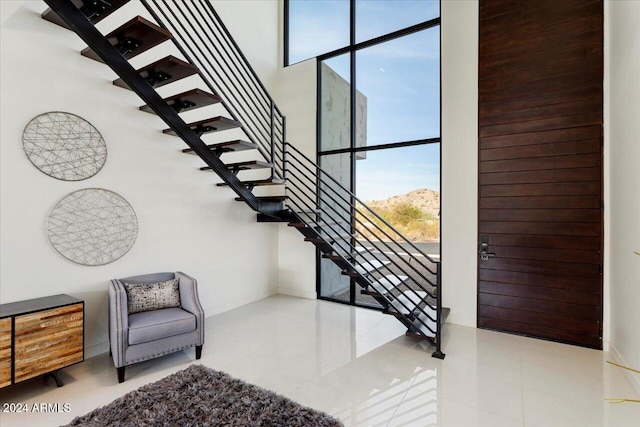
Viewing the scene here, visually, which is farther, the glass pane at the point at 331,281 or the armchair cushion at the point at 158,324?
the glass pane at the point at 331,281

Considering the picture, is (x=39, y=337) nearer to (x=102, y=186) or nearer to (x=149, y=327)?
(x=149, y=327)

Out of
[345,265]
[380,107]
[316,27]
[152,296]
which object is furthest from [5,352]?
[316,27]

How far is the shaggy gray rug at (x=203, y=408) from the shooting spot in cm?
214

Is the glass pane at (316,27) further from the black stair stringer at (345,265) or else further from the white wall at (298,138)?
the black stair stringer at (345,265)

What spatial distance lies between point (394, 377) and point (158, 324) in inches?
86.0

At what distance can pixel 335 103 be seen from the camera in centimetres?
511

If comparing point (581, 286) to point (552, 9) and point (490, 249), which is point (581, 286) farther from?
point (552, 9)

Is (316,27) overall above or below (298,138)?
above

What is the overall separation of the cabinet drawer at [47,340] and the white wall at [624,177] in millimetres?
4631

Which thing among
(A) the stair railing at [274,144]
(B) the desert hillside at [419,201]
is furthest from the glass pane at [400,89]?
(A) the stair railing at [274,144]

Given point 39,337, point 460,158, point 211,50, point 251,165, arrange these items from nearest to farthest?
point 39,337 → point 251,165 → point 460,158 → point 211,50

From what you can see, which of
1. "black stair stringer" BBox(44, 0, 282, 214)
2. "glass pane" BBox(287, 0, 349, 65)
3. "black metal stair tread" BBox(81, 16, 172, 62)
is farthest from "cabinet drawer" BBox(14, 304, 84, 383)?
"glass pane" BBox(287, 0, 349, 65)

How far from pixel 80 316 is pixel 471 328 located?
419cm

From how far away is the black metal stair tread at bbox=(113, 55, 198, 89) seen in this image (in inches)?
99.0
